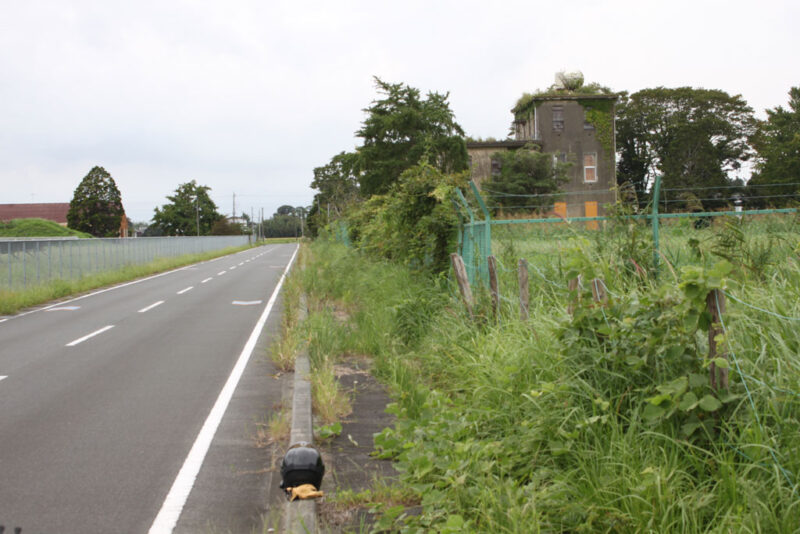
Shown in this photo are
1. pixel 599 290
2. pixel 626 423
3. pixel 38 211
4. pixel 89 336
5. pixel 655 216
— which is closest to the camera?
pixel 626 423

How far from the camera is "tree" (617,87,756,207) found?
54.3m

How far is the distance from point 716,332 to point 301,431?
3.36 metres

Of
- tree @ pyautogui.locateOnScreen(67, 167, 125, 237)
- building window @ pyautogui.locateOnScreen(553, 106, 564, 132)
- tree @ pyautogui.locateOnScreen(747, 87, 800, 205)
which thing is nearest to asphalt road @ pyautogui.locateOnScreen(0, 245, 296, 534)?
building window @ pyautogui.locateOnScreen(553, 106, 564, 132)

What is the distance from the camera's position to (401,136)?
2847 centimetres

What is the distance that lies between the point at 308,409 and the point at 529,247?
5023 mm

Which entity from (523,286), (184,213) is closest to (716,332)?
(523,286)

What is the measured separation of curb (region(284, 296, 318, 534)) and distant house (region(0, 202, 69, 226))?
112 metres

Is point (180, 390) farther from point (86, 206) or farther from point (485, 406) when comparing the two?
point (86, 206)

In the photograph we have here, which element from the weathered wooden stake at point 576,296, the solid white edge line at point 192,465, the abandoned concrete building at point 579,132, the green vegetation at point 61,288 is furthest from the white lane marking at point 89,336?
the abandoned concrete building at point 579,132

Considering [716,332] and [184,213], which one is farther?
[184,213]

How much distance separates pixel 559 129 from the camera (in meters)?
44.3

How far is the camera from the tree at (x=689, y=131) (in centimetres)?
5434

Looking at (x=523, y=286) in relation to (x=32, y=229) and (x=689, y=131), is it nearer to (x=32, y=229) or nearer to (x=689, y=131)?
(x=689, y=131)

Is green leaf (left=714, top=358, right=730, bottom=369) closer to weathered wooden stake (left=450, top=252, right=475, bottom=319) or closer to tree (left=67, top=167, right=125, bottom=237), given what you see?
weathered wooden stake (left=450, top=252, right=475, bottom=319)
